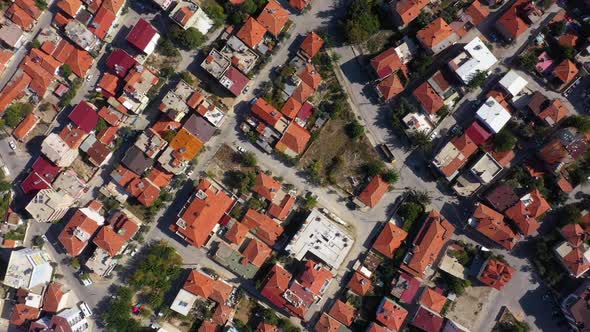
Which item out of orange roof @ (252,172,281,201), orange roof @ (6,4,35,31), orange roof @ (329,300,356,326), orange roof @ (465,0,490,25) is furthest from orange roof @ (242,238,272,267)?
orange roof @ (6,4,35,31)

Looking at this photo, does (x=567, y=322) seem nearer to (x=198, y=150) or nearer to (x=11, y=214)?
(x=198, y=150)

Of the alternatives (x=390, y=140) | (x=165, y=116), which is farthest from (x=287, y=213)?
(x=165, y=116)

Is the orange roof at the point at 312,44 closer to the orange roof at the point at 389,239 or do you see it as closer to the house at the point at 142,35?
the house at the point at 142,35

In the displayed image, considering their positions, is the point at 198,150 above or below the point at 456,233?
below

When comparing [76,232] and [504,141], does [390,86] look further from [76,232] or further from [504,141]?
[76,232]

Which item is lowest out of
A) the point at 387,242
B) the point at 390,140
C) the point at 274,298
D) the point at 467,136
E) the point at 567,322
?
the point at 274,298
